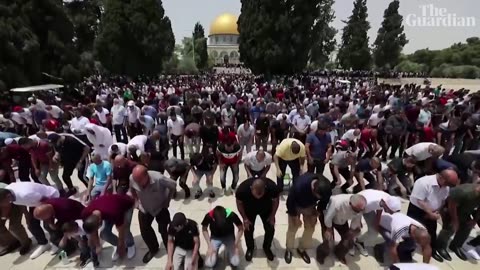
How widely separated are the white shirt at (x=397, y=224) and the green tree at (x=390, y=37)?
5278 cm

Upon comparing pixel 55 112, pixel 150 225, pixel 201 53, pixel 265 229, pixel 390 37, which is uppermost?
pixel 201 53

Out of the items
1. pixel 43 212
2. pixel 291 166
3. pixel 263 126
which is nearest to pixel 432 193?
pixel 291 166

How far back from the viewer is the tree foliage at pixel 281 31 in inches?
1236

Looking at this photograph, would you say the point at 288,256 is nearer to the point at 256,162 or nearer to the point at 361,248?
the point at 361,248

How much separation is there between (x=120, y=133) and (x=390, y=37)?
5023 centimetres

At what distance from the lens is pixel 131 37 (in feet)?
111

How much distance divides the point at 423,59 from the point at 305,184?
78.1 metres

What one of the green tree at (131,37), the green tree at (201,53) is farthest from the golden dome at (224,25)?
the green tree at (131,37)

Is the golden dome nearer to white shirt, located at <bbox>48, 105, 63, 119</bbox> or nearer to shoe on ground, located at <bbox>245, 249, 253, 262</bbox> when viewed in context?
white shirt, located at <bbox>48, 105, 63, 119</bbox>

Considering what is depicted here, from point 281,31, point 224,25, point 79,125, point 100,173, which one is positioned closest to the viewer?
point 100,173

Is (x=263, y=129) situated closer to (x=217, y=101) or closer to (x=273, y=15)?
(x=217, y=101)

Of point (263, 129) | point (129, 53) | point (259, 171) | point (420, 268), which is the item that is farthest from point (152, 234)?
point (129, 53)

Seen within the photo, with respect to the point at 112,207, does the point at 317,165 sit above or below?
below

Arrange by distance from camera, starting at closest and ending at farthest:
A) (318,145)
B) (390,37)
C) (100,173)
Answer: (100,173) → (318,145) → (390,37)
